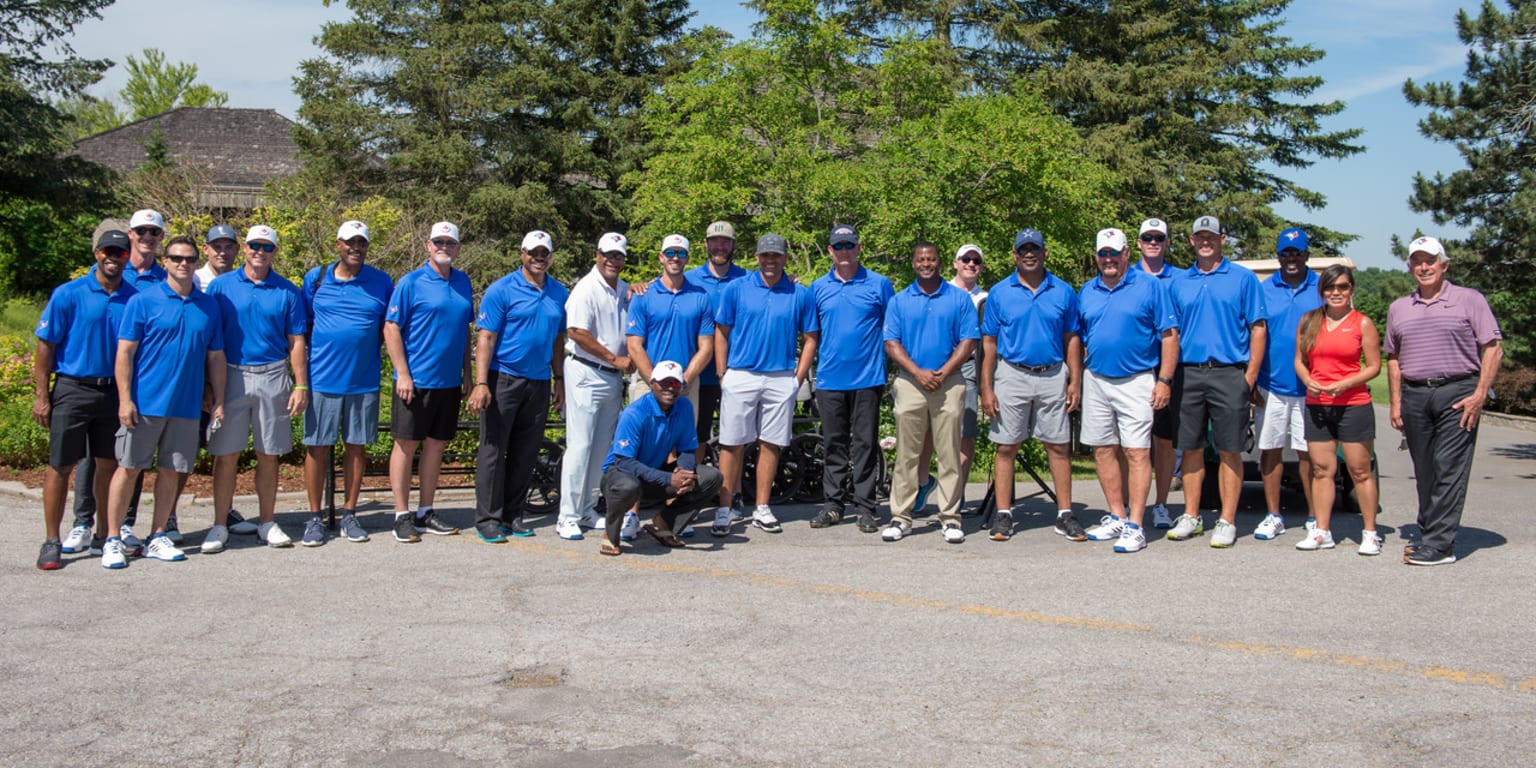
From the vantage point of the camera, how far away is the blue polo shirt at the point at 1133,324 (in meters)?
8.34

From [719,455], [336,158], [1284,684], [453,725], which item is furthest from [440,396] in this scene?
[336,158]

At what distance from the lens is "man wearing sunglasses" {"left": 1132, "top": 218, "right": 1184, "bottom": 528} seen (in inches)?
338

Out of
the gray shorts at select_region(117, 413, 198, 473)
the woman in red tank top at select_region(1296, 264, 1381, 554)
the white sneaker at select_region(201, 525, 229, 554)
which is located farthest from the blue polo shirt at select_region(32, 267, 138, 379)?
the woman in red tank top at select_region(1296, 264, 1381, 554)

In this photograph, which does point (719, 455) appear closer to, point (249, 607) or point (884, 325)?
point (884, 325)

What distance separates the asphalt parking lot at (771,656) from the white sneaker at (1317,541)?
0.26ft

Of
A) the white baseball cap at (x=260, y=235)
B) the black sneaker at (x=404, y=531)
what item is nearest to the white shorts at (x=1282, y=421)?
the black sneaker at (x=404, y=531)

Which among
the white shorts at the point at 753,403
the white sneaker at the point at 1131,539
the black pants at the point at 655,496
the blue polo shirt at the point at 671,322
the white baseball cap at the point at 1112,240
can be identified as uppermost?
the white baseball cap at the point at 1112,240

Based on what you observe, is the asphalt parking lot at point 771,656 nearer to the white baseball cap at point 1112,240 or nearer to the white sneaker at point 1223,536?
the white sneaker at point 1223,536

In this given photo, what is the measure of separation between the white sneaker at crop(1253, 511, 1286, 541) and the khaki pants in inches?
80.7

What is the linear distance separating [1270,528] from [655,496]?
4238 mm

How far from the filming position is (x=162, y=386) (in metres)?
7.68

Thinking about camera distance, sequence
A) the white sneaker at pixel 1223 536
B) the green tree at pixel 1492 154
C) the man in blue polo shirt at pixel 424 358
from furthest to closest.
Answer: the green tree at pixel 1492 154
the man in blue polo shirt at pixel 424 358
the white sneaker at pixel 1223 536

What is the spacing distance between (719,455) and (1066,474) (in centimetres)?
260

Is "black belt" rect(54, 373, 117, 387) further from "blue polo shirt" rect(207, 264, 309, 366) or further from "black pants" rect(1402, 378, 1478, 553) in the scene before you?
"black pants" rect(1402, 378, 1478, 553)
